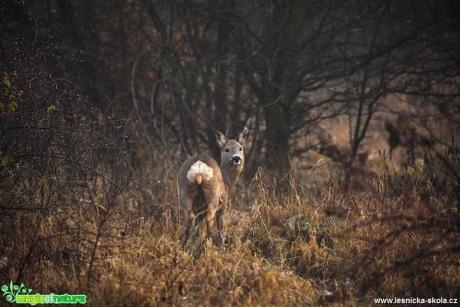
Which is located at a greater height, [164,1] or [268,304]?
[164,1]

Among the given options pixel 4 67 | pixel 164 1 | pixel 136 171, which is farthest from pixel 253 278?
pixel 164 1

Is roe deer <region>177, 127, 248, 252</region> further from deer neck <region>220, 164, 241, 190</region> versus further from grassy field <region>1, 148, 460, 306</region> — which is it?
deer neck <region>220, 164, 241, 190</region>

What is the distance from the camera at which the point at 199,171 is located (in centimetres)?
577

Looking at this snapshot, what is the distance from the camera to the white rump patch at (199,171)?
577 cm

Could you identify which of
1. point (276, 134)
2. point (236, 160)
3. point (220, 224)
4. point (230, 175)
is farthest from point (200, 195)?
point (276, 134)

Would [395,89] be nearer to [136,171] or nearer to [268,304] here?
[136,171]

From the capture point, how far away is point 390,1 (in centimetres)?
902

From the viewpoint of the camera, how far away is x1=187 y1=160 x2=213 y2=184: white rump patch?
577 cm

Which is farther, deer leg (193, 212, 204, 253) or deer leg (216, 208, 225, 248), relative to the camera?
deer leg (216, 208, 225, 248)

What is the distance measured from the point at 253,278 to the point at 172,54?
6876mm

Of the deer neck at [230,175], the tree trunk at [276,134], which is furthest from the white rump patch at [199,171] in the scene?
the tree trunk at [276,134]

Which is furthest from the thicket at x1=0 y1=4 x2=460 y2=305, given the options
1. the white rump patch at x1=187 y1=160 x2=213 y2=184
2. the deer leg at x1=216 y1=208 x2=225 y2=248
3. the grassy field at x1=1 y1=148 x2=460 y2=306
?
the white rump patch at x1=187 y1=160 x2=213 y2=184

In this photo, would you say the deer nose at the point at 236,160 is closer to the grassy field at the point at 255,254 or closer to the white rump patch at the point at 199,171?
the grassy field at the point at 255,254

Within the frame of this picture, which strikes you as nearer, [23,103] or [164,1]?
[23,103]
